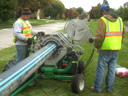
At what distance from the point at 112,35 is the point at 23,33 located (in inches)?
89.5

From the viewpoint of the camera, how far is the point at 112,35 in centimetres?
379

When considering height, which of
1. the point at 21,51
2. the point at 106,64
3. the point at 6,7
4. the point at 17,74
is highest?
the point at 6,7

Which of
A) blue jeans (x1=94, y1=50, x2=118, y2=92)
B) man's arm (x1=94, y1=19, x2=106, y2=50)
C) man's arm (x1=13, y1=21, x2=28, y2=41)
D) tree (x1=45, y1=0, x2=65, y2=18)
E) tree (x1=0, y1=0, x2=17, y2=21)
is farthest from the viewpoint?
tree (x1=45, y1=0, x2=65, y2=18)

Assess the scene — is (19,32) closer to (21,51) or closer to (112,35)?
(21,51)

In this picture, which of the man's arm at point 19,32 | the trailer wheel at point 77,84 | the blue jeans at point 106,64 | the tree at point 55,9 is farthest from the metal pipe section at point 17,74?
the tree at point 55,9

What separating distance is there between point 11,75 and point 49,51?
1.55 m

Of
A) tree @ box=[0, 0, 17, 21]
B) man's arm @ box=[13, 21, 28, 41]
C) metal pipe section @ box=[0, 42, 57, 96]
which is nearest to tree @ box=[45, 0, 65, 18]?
tree @ box=[0, 0, 17, 21]

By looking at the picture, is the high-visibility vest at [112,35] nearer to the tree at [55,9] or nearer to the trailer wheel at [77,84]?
the trailer wheel at [77,84]

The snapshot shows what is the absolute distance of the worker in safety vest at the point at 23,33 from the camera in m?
4.45

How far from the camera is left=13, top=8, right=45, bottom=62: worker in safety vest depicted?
4.45m

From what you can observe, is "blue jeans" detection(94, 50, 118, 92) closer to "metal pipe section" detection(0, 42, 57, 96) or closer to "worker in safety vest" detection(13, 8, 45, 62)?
"metal pipe section" detection(0, 42, 57, 96)

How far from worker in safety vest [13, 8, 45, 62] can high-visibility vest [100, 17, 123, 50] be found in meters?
1.62

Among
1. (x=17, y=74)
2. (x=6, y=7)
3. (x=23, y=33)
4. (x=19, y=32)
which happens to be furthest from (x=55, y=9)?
(x=17, y=74)

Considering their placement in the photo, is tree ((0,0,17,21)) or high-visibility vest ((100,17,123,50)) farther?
tree ((0,0,17,21))
